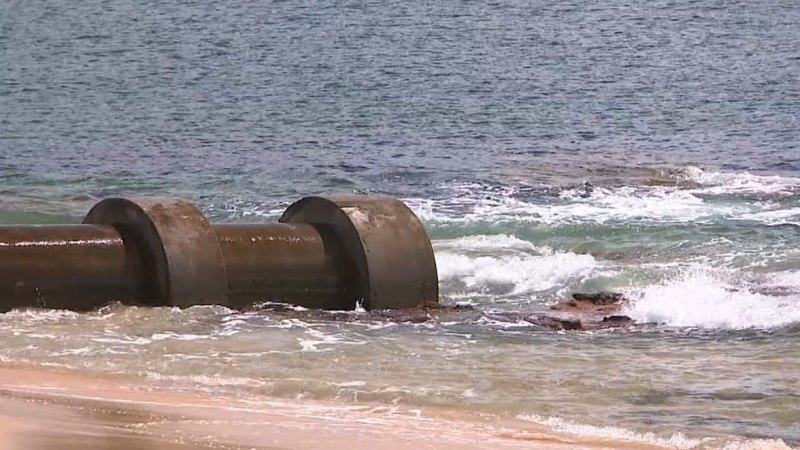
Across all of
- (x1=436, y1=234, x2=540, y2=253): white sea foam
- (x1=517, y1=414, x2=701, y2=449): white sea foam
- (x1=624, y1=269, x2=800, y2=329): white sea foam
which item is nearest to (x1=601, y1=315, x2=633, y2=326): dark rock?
(x1=624, y1=269, x2=800, y2=329): white sea foam

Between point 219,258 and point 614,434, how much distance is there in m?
5.44

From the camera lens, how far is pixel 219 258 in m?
14.8

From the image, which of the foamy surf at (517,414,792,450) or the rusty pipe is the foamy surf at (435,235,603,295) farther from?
the foamy surf at (517,414,792,450)

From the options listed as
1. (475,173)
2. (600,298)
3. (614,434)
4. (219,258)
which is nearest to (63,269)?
(219,258)

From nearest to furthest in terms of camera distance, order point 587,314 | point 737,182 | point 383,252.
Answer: point 383,252, point 587,314, point 737,182

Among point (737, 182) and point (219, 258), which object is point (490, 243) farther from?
point (737, 182)

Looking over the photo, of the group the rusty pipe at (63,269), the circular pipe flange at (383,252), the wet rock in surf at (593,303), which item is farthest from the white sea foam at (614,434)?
the wet rock in surf at (593,303)

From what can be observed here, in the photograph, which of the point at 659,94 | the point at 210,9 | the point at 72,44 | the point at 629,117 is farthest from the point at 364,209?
the point at 210,9

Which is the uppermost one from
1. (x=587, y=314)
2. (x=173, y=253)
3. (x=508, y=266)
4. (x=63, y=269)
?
(x=173, y=253)

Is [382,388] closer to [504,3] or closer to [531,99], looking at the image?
[531,99]

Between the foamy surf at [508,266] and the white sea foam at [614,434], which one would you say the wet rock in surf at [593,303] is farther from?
the white sea foam at [614,434]

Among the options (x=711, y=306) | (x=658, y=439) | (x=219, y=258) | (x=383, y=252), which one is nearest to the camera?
(x=658, y=439)

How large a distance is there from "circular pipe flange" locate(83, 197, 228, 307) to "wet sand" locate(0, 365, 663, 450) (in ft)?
10.4

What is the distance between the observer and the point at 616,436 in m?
10.3
